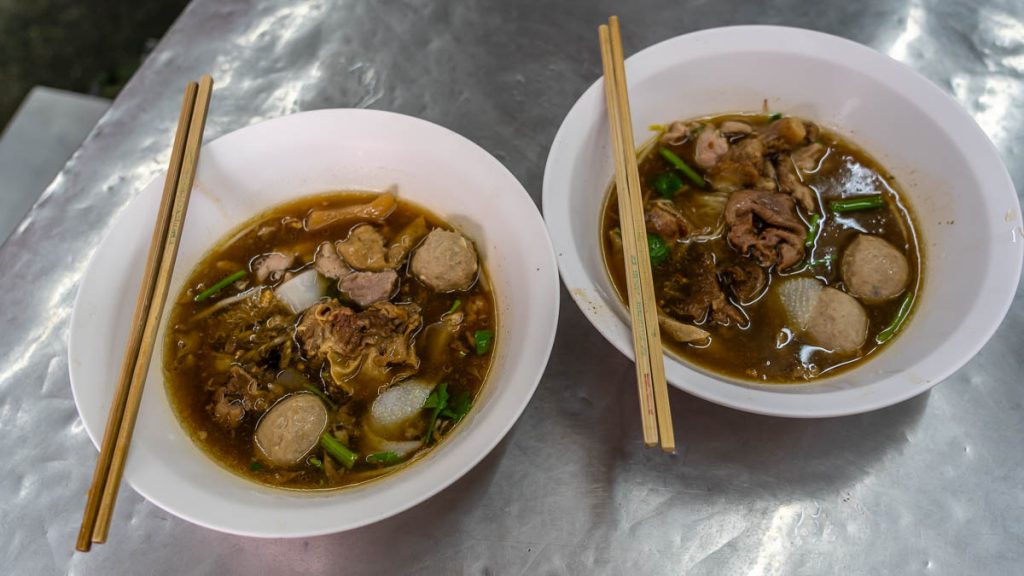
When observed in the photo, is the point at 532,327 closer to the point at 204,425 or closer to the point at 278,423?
the point at 278,423

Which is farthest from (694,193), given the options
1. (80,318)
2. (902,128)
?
(80,318)

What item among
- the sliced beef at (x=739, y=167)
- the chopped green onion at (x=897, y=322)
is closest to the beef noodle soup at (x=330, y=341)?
the sliced beef at (x=739, y=167)

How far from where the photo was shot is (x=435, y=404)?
2078mm

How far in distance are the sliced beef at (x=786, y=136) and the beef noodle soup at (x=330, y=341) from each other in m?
1.31

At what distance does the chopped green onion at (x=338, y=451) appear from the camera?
201 cm

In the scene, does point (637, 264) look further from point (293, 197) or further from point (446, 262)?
point (293, 197)

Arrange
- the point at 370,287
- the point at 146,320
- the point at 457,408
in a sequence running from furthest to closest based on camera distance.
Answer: the point at 370,287, the point at 457,408, the point at 146,320

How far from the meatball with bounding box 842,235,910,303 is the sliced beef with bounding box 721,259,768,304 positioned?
296mm

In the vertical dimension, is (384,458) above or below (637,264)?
below

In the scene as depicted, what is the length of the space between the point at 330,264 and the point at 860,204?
202cm

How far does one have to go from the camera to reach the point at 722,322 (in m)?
2.23

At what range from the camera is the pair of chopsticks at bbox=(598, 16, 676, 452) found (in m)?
1.79

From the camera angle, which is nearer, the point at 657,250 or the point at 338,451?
the point at 338,451

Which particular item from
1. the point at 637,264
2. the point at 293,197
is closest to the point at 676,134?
the point at 637,264
